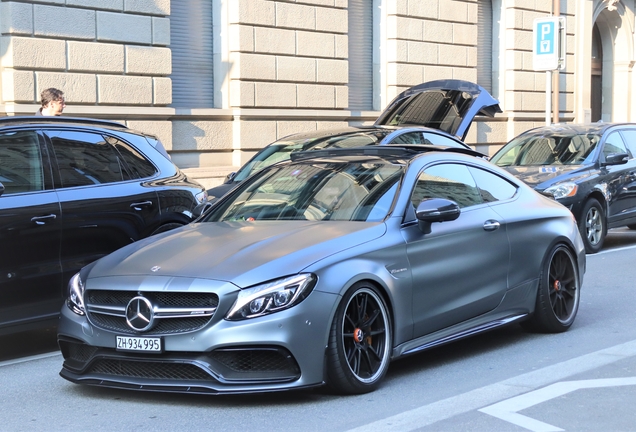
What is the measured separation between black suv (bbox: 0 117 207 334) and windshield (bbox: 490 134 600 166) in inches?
272

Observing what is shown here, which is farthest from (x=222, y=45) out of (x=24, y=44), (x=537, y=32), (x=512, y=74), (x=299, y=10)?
(x=512, y=74)

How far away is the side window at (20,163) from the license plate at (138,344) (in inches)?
83.9

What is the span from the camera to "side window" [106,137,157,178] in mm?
8148

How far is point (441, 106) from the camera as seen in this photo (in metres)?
14.8

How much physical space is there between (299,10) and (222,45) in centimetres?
177

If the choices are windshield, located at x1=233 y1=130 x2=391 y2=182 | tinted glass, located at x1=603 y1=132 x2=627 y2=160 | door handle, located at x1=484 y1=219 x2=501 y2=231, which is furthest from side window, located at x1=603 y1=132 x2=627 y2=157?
door handle, located at x1=484 y1=219 x2=501 y2=231

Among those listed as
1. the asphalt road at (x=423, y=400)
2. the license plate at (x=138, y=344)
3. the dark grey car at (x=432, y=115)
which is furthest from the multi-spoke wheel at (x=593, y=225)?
the license plate at (x=138, y=344)

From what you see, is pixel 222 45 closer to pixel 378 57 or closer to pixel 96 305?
pixel 378 57

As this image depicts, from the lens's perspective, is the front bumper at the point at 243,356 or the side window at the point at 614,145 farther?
the side window at the point at 614,145

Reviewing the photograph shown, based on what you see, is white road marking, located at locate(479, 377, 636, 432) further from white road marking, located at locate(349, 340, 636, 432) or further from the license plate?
the license plate

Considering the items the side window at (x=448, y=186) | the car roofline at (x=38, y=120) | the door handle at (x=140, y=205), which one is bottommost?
the door handle at (x=140, y=205)

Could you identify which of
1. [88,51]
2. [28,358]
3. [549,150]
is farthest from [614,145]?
[28,358]

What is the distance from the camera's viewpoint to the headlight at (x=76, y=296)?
575 cm

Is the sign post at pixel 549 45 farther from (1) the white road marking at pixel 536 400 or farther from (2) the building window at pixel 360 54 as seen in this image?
(1) the white road marking at pixel 536 400
